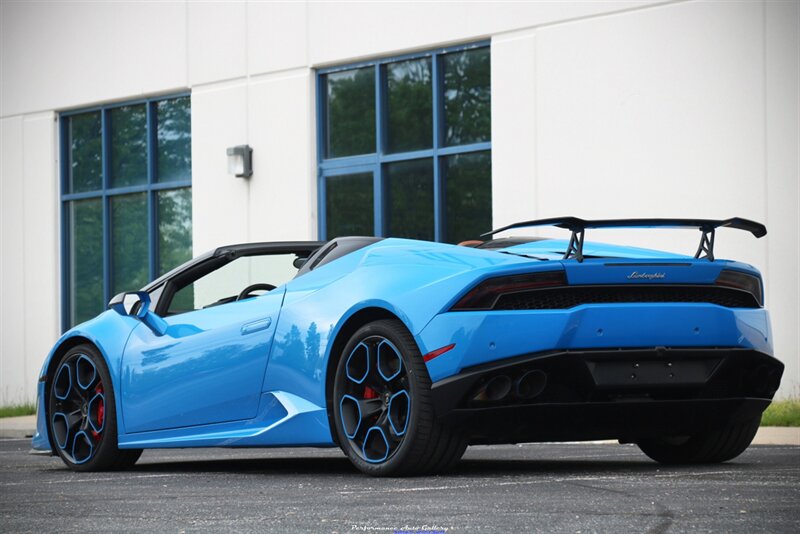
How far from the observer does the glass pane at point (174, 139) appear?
18812 mm

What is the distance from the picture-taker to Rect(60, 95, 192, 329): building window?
62.2 ft

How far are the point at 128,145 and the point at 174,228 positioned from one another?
4.80ft

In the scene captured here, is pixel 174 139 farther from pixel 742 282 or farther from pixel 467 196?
pixel 742 282

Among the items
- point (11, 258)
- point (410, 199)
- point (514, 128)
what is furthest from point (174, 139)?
point (514, 128)

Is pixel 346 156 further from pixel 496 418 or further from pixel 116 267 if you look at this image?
pixel 496 418

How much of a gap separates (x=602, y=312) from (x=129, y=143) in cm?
1449

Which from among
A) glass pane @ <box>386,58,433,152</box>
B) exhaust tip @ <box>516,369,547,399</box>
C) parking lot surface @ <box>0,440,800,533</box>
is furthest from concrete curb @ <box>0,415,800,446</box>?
glass pane @ <box>386,58,433,152</box>

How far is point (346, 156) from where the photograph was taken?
55.6 ft

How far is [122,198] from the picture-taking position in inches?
776

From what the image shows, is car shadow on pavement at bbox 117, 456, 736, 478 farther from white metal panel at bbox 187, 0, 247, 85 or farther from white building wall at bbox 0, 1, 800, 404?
white metal panel at bbox 187, 0, 247, 85

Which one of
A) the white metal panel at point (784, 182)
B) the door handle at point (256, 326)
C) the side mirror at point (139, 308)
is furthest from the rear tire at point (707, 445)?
the white metal panel at point (784, 182)

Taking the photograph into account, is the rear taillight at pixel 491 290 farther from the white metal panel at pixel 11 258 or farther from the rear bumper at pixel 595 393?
the white metal panel at pixel 11 258

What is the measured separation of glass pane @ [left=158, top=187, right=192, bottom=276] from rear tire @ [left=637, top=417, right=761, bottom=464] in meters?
12.2

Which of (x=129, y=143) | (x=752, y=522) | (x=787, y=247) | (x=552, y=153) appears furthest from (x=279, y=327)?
(x=129, y=143)
